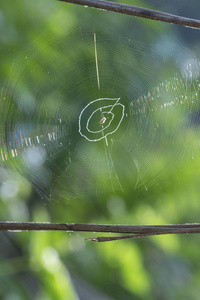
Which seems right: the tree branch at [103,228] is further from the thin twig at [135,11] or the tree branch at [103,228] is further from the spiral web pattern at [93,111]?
the spiral web pattern at [93,111]

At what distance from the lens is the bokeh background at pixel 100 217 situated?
122 cm

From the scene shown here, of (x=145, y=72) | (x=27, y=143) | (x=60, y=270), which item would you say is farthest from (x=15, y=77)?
(x=60, y=270)

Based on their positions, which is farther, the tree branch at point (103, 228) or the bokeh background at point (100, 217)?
the bokeh background at point (100, 217)

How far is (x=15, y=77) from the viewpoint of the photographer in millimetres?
1158

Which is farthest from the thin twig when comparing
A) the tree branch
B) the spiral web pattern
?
the spiral web pattern

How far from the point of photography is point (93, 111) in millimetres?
1219

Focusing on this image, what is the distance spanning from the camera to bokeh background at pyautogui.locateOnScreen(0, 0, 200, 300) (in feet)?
4.01

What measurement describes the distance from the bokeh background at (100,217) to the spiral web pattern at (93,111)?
4 centimetres

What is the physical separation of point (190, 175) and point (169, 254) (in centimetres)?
29

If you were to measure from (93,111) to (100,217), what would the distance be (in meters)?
0.37

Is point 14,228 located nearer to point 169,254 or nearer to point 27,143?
point 27,143

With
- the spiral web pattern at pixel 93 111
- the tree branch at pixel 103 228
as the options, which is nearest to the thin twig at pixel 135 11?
the tree branch at pixel 103 228

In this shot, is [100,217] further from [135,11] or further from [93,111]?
[135,11]

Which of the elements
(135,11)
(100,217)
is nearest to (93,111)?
(100,217)
